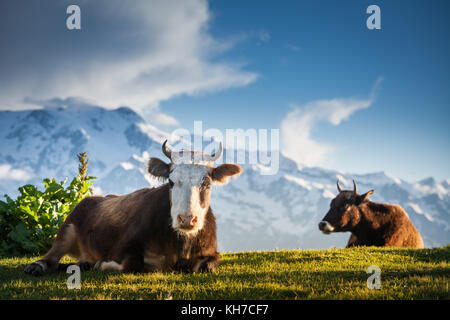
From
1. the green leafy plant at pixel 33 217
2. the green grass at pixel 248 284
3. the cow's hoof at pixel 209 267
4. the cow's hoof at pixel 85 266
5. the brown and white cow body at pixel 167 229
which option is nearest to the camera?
the green grass at pixel 248 284

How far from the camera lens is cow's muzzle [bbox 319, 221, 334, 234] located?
13.7 metres

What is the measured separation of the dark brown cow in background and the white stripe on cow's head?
7.88 m

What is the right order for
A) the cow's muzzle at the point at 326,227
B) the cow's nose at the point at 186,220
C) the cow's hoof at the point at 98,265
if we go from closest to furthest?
1. the cow's nose at the point at 186,220
2. the cow's hoof at the point at 98,265
3. the cow's muzzle at the point at 326,227

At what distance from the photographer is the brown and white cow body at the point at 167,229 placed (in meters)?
6.59

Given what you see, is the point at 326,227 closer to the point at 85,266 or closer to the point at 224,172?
the point at 224,172

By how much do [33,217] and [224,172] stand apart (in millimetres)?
7296

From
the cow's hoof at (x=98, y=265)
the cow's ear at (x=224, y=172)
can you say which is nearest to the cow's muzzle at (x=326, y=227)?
the cow's ear at (x=224, y=172)

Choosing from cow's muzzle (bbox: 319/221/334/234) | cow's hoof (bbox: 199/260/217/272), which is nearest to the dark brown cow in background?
cow's muzzle (bbox: 319/221/334/234)

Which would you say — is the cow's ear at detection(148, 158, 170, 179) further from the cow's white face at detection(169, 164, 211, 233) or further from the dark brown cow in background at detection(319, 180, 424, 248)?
the dark brown cow in background at detection(319, 180, 424, 248)

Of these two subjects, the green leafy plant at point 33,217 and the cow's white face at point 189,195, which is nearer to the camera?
the cow's white face at point 189,195

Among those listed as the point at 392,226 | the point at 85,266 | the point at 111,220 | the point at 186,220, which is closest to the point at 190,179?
the point at 186,220

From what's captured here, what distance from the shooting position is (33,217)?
11.4m

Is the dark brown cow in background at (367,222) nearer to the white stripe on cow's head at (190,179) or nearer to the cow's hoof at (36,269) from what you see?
the white stripe on cow's head at (190,179)
